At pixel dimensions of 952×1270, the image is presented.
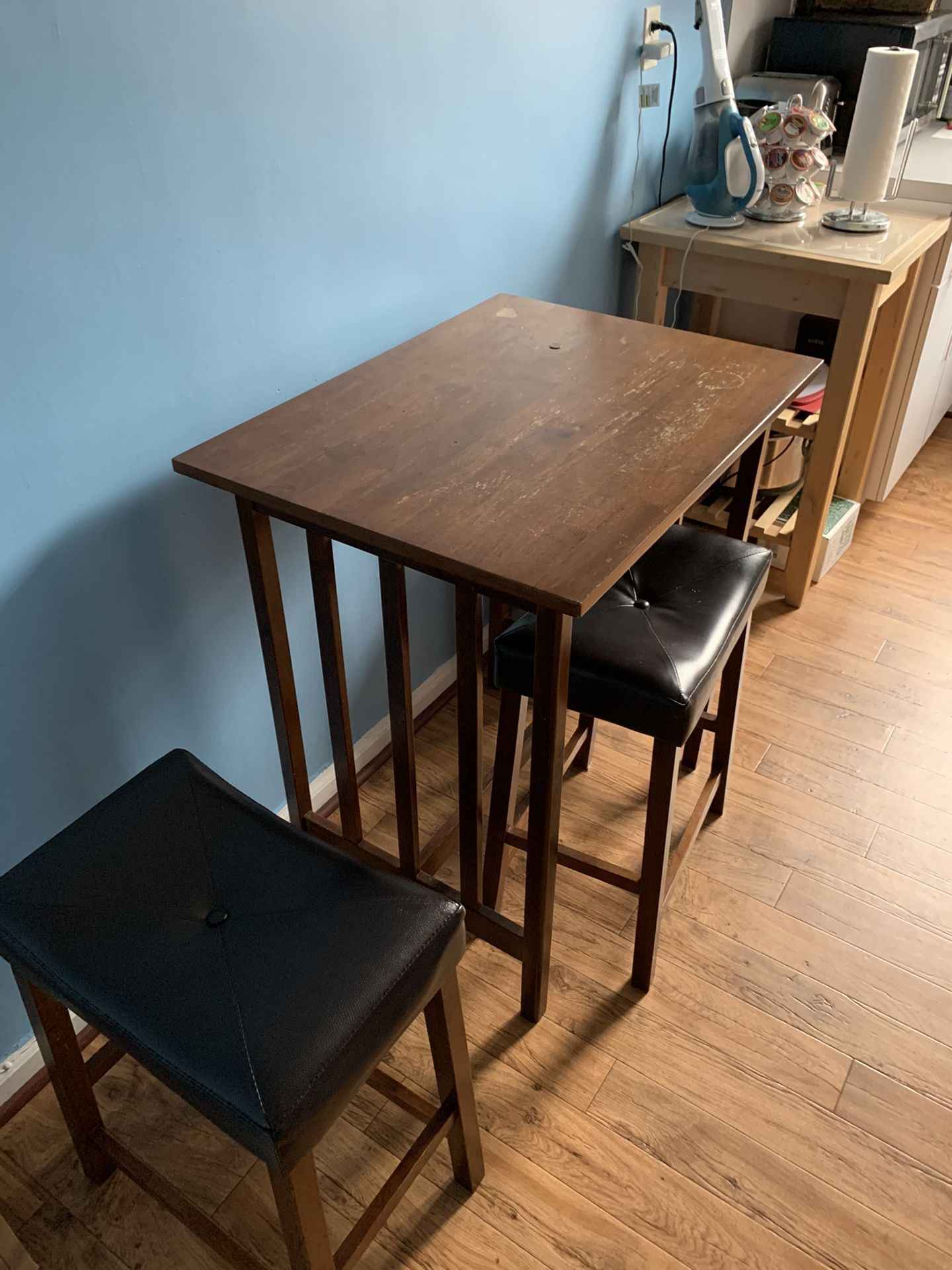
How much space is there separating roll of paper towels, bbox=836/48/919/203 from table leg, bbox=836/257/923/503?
0.81ft

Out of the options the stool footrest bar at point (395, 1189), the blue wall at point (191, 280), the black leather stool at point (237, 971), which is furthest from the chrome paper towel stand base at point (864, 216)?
the stool footrest bar at point (395, 1189)

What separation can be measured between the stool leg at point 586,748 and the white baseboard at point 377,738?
373mm

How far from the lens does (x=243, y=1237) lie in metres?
1.34

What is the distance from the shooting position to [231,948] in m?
1.05

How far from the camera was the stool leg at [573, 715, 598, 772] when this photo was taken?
6.50 ft

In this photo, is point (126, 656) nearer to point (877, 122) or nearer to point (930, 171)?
point (877, 122)

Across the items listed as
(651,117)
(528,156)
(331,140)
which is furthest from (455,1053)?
(651,117)

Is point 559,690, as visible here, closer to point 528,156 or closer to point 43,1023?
point 43,1023

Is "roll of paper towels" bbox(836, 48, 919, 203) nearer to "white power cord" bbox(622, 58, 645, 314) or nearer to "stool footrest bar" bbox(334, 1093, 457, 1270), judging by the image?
"white power cord" bbox(622, 58, 645, 314)

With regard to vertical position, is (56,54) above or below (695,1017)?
Answer: above

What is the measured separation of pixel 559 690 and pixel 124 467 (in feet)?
2.24

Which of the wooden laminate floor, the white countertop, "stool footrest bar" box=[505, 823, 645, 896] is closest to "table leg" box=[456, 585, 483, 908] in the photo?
"stool footrest bar" box=[505, 823, 645, 896]

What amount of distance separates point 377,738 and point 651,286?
1.31 m

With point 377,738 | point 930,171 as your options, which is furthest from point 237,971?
point 930,171
